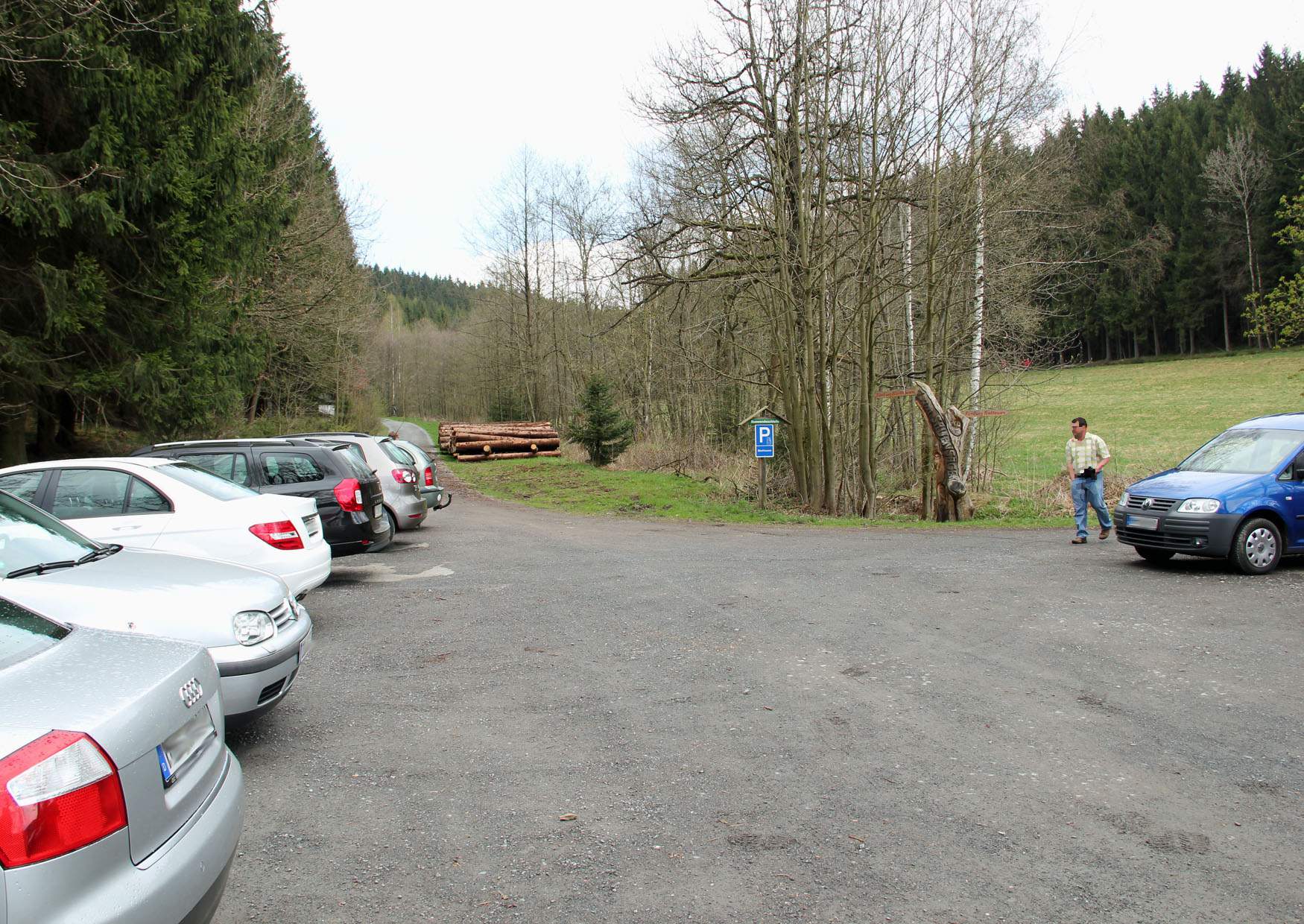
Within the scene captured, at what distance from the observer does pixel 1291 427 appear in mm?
10578

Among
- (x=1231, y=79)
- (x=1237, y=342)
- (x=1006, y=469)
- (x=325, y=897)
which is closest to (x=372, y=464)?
(x=325, y=897)

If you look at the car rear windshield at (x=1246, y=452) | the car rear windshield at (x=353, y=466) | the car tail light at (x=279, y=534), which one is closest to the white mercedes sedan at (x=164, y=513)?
the car tail light at (x=279, y=534)

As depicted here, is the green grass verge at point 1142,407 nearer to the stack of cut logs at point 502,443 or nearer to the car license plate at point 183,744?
the stack of cut logs at point 502,443

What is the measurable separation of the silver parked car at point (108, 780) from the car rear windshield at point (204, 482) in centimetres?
490

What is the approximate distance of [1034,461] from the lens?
25188mm

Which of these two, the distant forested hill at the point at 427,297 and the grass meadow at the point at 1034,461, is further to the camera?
the distant forested hill at the point at 427,297

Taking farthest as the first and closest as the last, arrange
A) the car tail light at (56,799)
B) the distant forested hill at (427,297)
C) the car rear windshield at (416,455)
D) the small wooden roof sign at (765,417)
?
the distant forested hill at (427,297) < the small wooden roof sign at (765,417) < the car rear windshield at (416,455) < the car tail light at (56,799)

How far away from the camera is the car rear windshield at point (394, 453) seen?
1427cm

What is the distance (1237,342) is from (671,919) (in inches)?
2719

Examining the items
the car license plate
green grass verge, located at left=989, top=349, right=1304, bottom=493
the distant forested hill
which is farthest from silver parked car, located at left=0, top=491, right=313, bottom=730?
the distant forested hill

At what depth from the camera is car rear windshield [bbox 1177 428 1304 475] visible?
33.6ft

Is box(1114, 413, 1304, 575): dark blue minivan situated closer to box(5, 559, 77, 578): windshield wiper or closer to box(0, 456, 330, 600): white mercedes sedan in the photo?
box(0, 456, 330, 600): white mercedes sedan

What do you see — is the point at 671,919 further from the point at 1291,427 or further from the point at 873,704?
the point at 1291,427

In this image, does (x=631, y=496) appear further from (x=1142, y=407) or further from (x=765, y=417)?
(x=1142, y=407)
